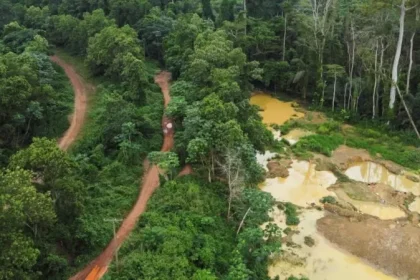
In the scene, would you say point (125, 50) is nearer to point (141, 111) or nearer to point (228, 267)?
point (141, 111)

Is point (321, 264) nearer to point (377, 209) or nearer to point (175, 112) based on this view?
point (377, 209)

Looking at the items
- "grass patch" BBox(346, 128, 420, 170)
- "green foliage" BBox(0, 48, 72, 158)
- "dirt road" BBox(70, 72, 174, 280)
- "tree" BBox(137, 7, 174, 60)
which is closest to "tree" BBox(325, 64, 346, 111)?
"grass patch" BBox(346, 128, 420, 170)

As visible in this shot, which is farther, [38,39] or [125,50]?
[38,39]

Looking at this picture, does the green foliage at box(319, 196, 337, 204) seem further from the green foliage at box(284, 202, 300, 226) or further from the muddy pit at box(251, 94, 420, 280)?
the green foliage at box(284, 202, 300, 226)

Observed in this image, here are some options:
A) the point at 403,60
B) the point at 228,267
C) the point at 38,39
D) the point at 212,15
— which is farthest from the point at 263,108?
the point at 228,267

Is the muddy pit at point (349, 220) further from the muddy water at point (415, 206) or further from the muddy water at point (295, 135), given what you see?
the muddy water at point (295, 135)

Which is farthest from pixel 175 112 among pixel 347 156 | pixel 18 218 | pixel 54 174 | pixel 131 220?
pixel 18 218

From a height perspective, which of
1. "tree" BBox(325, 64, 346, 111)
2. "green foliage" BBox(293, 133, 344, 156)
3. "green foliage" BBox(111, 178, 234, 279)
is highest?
"tree" BBox(325, 64, 346, 111)
